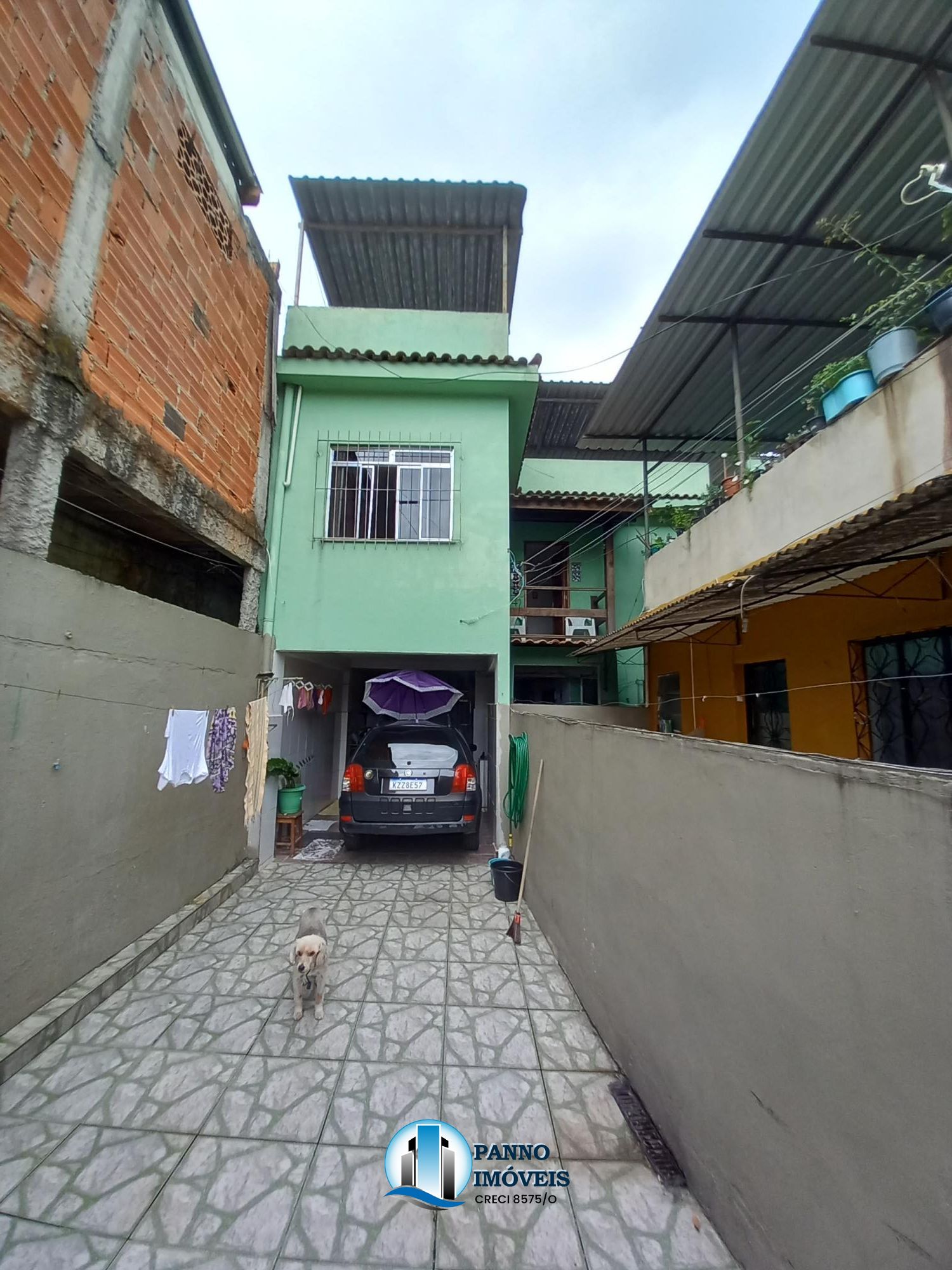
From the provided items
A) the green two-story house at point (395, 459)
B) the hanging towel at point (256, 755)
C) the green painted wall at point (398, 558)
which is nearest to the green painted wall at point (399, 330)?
the green two-story house at point (395, 459)

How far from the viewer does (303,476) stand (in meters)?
6.56

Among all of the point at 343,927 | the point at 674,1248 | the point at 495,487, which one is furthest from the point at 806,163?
the point at 343,927

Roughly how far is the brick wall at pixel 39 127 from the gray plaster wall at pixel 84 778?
183 cm

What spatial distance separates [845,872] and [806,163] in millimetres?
5219

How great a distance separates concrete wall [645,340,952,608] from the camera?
3355 millimetres

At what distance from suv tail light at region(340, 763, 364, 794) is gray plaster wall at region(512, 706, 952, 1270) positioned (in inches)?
146

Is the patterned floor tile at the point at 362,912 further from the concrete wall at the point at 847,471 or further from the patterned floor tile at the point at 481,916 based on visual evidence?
the concrete wall at the point at 847,471

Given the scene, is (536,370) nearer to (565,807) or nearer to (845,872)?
(565,807)

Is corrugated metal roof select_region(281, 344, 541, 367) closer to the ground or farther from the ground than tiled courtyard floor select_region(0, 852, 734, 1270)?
farther from the ground

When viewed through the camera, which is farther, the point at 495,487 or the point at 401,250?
the point at 401,250

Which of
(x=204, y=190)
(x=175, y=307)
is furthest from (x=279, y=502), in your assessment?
(x=204, y=190)

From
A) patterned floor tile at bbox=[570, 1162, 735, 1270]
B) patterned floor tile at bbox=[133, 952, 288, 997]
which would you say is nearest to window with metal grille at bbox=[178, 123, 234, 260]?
patterned floor tile at bbox=[133, 952, 288, 997]

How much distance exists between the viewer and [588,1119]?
7.91 feet

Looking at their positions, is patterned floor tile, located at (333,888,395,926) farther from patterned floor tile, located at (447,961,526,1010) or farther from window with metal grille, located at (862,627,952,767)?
window with metal grille, located at (862,627,952,767)
